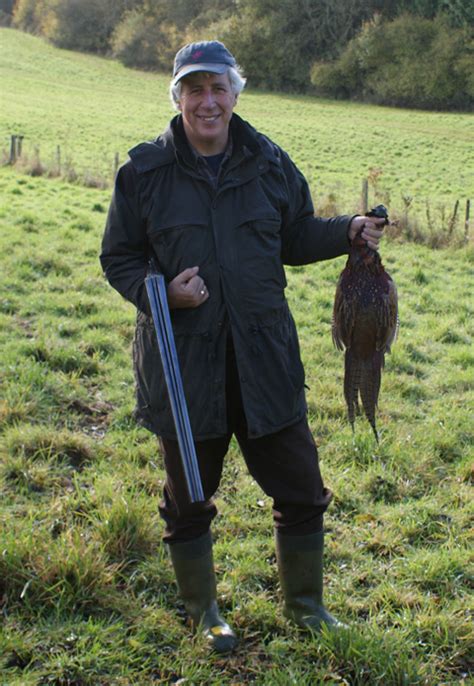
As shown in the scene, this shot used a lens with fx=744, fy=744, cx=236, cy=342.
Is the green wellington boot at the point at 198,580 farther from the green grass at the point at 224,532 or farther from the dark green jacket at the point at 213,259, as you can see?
the dark green jacket at the point at 213,259

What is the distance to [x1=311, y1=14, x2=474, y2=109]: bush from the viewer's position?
45.0 m

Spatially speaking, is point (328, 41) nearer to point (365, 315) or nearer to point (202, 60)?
point (202, 60)

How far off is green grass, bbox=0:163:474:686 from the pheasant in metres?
1.09

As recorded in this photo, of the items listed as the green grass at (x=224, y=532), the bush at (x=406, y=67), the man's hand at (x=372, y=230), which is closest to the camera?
the man's hand at (x=372, y=230)

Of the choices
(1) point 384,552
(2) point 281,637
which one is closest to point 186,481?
(2) point 281,637

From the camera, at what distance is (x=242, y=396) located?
Answer: 10.3 ft

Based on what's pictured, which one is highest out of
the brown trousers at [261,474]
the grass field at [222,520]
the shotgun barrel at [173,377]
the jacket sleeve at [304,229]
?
the jacket sleeve at [304,229]

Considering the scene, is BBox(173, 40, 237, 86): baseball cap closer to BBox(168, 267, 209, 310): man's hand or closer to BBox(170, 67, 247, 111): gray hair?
BBox(170, 67, 247, 111): gray hair

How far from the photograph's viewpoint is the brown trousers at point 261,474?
328cm

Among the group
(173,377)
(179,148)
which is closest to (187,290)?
(173,377)

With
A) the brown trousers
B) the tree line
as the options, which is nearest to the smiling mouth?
the brown trousers

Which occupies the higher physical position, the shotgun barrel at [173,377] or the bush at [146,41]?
the bush at [146,41]

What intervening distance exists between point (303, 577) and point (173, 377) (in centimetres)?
120

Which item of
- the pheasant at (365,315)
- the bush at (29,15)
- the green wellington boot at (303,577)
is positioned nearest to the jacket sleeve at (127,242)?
the pheasant at (365,315)
